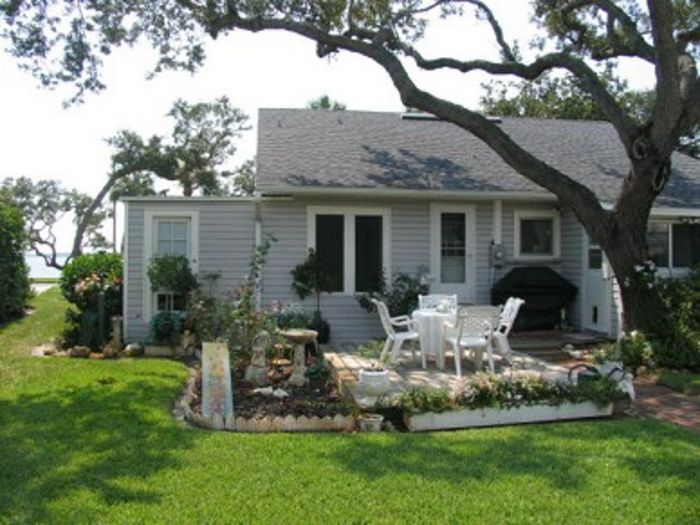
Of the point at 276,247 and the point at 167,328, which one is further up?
the point at 276,247

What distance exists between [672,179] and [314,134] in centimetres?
752

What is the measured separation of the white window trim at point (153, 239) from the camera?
1138 cm

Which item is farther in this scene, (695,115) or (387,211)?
(387,211)

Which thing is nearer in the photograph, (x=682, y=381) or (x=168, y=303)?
(x=682, y=381)

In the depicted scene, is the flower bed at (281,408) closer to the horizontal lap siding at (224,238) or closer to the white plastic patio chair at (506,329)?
the white plastic patio chair at (506,329)

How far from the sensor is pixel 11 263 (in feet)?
47.2

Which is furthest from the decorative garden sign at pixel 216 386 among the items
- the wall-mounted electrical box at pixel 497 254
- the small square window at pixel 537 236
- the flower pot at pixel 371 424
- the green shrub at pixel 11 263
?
the green shrub at pixel 11 263

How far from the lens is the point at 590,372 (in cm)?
704

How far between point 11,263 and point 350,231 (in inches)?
308

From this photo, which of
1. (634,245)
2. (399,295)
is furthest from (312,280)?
(634,245)

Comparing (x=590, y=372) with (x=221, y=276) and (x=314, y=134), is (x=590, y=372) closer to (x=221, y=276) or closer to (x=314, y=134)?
(x=221, y=276)

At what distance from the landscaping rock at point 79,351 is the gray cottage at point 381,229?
0.89 metres

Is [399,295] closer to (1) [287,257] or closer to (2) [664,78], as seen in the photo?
(1) [287,257]

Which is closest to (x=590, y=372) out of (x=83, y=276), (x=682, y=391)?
(x=682, y=391)
